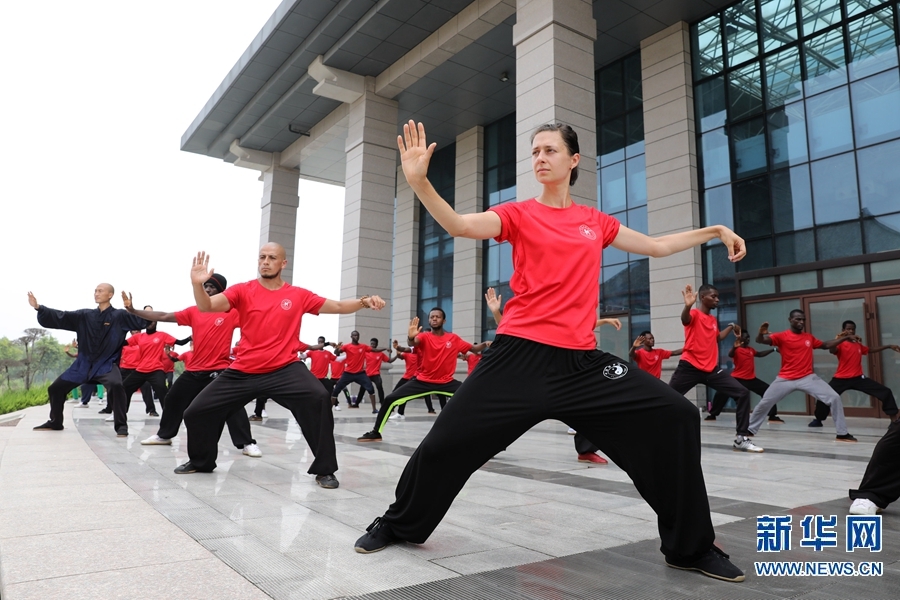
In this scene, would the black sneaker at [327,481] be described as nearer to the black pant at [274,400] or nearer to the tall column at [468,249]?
the black pant at [274,400]

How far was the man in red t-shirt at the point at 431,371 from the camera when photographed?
8.28 m

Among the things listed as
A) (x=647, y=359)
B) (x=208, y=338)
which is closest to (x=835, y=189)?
(x=647, y=359)

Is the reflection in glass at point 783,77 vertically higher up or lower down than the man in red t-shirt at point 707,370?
higher up

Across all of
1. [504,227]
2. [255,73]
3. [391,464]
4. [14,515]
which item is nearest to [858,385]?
[391,464]

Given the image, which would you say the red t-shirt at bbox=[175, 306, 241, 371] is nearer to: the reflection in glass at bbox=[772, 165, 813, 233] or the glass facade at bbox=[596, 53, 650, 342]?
the glass facade at bbox=[596, 53, 650, 342]

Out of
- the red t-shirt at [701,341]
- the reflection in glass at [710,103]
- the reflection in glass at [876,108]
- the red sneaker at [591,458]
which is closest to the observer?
the red sneaker at [591,458]

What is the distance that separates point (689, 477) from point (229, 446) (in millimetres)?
6519

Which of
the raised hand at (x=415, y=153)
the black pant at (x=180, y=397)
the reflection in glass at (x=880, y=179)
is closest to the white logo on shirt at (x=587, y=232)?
the raised hand at (x=415, y=153)

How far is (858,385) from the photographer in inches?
422

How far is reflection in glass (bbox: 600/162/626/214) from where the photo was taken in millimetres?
18031

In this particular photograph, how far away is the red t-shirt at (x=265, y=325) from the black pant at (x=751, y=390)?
9.00 meters

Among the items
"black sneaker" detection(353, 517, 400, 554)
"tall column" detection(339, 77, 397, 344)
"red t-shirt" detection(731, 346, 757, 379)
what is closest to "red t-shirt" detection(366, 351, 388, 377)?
"tall column" detection(339, 77, 397, 344)

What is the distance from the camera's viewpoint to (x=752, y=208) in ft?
50.9

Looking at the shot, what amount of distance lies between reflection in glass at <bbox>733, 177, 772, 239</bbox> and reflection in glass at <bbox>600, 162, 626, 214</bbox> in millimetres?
3185
